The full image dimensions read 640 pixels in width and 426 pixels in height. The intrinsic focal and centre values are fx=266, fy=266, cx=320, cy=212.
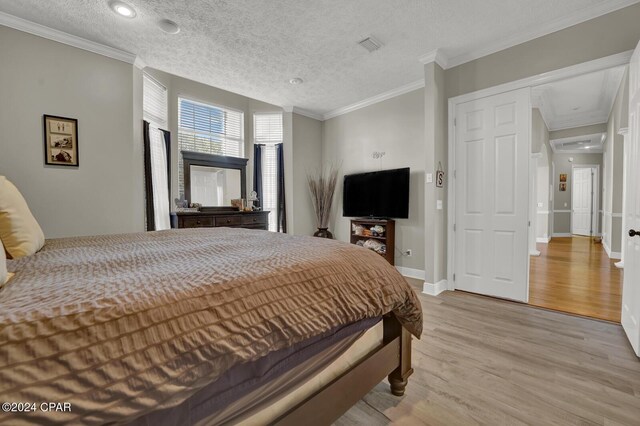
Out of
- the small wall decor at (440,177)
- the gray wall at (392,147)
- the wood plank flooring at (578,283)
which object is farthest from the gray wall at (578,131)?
the small wall decor at (440,177)

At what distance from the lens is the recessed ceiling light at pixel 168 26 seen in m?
2.52

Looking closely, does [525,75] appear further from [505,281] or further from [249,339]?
[249,339]

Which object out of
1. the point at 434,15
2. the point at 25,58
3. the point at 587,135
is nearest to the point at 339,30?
the point at 434,15

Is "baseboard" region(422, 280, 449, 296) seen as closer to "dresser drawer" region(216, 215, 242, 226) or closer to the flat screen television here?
the flat screen television

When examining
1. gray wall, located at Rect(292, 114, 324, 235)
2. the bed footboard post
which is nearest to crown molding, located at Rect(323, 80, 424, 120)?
gray wall, located at Rect(292, 114, 324, 235)

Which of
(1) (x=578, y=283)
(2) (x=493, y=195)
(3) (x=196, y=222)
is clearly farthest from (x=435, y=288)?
(3) (x=196, y=222)

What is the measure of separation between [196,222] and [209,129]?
5.78 feet

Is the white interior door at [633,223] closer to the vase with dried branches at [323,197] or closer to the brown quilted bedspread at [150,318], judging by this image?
the brown quilted bedspread at [150,318]

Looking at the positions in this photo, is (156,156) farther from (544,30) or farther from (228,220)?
(544,30)

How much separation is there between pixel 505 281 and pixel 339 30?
3173 millimetres

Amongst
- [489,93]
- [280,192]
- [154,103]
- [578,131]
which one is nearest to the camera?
[489,93]

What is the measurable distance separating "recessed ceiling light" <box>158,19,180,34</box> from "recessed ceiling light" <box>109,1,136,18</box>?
22 centimetres

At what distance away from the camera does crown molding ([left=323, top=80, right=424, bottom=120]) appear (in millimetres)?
3837

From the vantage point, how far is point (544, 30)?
103 inches
